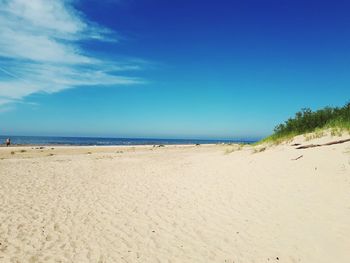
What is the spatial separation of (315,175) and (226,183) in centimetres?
336

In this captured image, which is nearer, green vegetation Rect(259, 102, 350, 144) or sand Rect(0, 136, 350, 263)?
sand Rect(0, 136, 350, 263)

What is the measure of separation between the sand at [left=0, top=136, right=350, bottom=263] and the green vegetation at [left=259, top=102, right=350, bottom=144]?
301 cm

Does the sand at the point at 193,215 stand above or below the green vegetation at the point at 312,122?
below

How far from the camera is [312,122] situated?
69.5ft

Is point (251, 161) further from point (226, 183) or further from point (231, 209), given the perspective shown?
point (231, 209)

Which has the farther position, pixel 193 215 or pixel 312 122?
pixel 312 122

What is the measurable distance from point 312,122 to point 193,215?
14.4 m

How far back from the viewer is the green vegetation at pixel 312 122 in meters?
18.3

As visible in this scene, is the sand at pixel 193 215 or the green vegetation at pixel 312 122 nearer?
the sand at pixel 193 215

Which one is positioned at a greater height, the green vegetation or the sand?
the green vegetation

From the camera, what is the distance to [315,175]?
1214cm

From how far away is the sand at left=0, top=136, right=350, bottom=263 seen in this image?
278 inches

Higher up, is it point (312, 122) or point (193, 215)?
point (312, 122)

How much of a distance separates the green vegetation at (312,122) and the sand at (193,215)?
3.01 m
